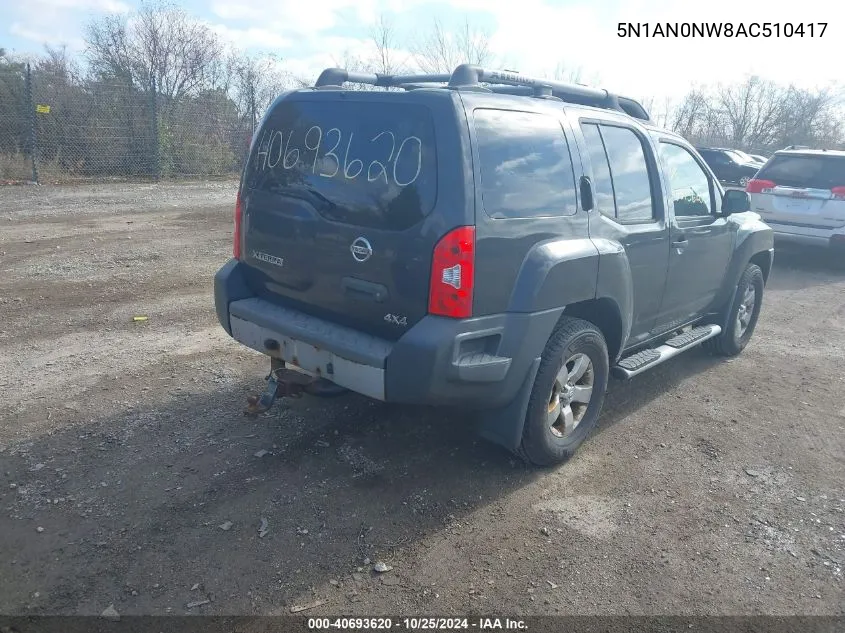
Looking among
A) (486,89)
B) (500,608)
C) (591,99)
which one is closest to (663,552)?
(500,608)

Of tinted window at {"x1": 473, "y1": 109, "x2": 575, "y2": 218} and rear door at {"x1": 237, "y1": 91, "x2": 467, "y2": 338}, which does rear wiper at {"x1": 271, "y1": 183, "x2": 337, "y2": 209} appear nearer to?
rear door at {"x1": 237, "y1": 91, "x2": 467, "y2": 338}

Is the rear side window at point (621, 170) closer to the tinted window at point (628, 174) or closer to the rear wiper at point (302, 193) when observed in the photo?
the tinted window at point (628, 174)

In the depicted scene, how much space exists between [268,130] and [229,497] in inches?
83.2

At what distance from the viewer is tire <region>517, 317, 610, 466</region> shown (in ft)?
12.3

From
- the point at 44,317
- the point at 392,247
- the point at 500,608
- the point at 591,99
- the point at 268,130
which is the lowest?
the point at 500,608

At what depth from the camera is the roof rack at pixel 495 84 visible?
12.3 feet

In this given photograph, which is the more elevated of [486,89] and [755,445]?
[486,89]

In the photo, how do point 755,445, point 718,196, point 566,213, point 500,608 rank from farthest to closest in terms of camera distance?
point 718,196 < point 755,445 < point 566,213 < point 500,608

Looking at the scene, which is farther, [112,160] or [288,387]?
[112,160]

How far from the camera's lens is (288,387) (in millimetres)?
3893

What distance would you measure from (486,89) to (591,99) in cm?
124

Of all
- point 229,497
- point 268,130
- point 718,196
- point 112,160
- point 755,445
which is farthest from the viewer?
point 112,160

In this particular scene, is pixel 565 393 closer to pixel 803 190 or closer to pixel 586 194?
pixel 586 194

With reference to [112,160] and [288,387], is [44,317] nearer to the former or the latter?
Result: [288,387]
